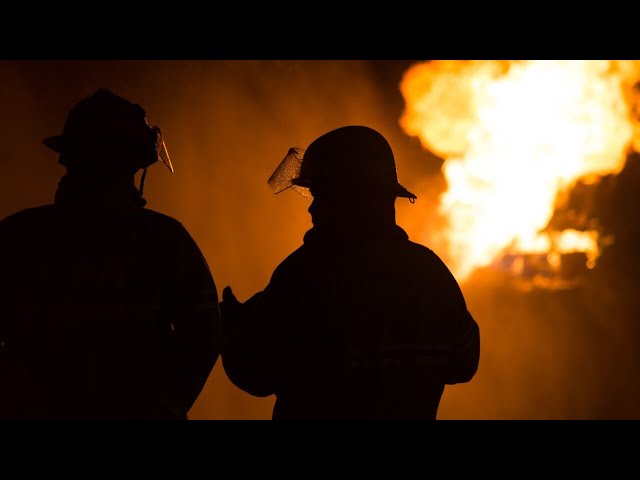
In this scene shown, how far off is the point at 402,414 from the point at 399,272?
91 centimetres

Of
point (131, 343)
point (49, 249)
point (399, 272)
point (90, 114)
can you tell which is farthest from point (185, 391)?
point (90, 114)

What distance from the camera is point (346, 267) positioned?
4.93 meters

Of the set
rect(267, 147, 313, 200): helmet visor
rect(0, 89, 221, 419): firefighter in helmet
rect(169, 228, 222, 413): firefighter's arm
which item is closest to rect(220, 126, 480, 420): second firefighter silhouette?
rect(169, 228, 222, 413): firefighter's arm

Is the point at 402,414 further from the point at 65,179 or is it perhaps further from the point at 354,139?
the point at 65,179

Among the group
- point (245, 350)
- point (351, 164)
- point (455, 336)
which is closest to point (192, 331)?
point (245, 350)

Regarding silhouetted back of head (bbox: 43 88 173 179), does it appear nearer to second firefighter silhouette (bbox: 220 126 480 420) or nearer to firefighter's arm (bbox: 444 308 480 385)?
second firefighter silhouette (bbox: 220 126 480 420)

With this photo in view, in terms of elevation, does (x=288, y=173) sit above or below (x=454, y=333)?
above

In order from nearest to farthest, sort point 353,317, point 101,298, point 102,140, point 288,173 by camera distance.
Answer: point 101,298, point 353,317, point 102,140, point 288,173

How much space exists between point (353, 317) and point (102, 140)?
197 centimetres

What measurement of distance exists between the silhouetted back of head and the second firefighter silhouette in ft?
3.58

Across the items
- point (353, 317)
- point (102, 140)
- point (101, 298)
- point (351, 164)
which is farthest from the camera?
point (351, 164)

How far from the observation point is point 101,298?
4.50 m

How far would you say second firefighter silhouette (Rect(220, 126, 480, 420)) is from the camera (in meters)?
4.64

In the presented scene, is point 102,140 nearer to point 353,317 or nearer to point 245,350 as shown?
point 245,350
